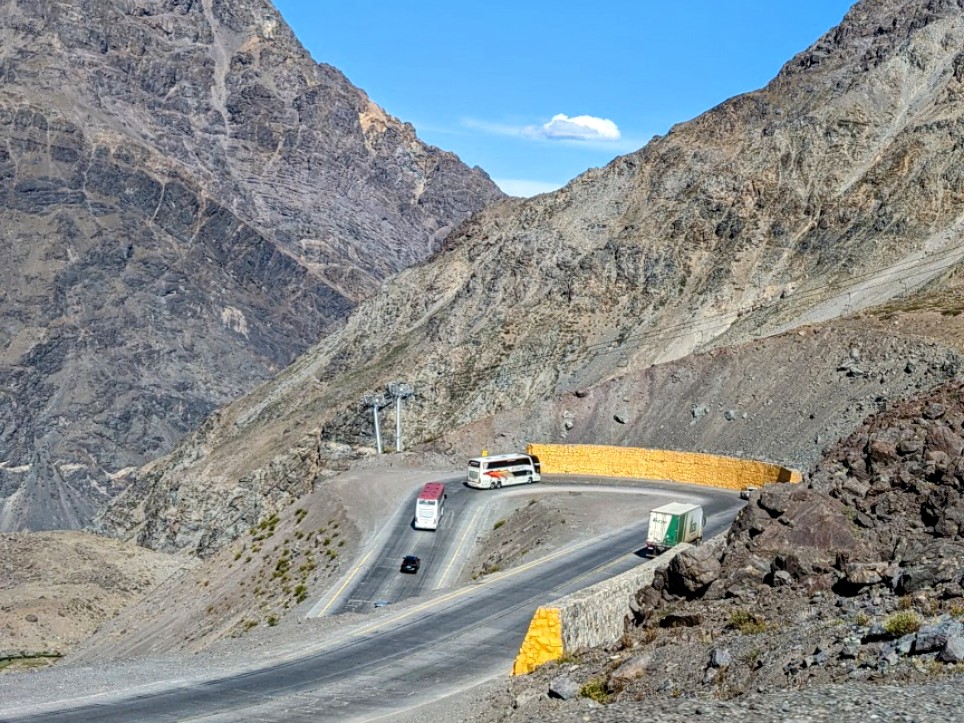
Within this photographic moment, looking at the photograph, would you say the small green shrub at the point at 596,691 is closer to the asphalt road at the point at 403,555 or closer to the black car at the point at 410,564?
the asphalt road at the point at 403,555

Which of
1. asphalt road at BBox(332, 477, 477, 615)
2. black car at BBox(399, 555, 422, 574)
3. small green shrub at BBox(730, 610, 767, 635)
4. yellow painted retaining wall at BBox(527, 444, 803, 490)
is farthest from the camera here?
yellow painted retaining wall at BBox(527, 444, 803, 490)

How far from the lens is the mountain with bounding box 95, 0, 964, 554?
56.0 m

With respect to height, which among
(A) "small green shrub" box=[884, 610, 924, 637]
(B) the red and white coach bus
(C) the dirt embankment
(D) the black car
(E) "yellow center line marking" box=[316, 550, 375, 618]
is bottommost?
(C) the dirt embankment

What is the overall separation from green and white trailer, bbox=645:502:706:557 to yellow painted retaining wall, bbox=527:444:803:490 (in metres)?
10.9

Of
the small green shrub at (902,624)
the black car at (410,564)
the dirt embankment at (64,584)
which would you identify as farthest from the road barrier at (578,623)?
the dirt embankment at (64,584)

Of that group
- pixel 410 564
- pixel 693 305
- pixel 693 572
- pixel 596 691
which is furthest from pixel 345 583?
pixel 693 305

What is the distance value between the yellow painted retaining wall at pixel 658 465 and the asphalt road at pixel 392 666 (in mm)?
12435

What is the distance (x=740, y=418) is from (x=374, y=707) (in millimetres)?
36505

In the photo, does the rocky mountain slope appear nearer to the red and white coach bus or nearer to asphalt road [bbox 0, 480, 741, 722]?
asphalt road [bbox 0, 480, 741, 722]

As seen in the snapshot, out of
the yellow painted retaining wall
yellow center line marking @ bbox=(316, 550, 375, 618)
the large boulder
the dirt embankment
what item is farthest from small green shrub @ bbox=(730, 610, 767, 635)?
the dirt embankment

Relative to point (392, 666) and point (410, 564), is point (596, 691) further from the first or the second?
point (410, 564)

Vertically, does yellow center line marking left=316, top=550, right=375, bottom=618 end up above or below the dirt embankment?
above

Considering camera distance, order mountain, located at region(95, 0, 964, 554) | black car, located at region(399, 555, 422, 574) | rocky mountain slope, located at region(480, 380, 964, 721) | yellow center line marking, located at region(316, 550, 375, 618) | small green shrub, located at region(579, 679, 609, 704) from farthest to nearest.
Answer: mountain, located at region(95, 0, 964, 554), black car, located at region(399, 555, 422, 574), yellow center line marking, located at region(316, 550, 375, 618), small green shrub, located at region(579, 679, 609, 704), rocky mountain slope, located at region(480, 380, 964, 721)

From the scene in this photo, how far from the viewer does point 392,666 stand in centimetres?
2461
